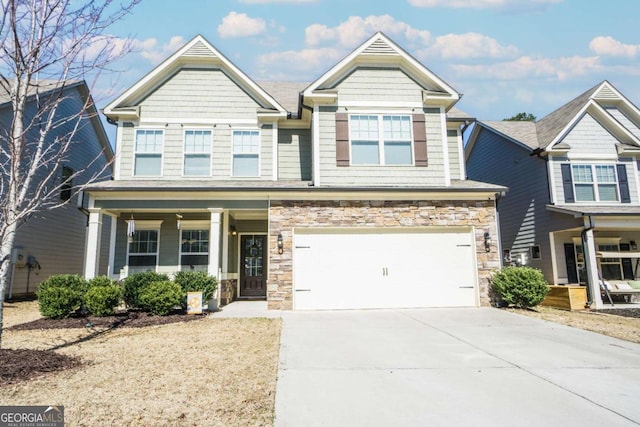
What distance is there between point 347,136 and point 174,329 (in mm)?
7035

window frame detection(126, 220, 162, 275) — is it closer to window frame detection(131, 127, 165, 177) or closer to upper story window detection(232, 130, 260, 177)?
window frame detection(131, 127, 165, 177)

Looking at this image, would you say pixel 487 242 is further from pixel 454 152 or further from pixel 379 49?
pixel 379 49


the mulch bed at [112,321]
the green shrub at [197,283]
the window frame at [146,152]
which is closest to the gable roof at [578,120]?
the green shrub at [197,283]

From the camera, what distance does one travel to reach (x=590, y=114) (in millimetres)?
15211

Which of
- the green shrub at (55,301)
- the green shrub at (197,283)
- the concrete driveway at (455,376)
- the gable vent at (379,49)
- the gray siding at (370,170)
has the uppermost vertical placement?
the gable vent at (379,49)

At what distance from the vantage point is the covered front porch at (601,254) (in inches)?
487

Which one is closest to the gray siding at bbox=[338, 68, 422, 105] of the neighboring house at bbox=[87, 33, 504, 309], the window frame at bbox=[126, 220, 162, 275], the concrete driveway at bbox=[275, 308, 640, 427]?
the neighboring house at bbox=[87, 33, 504, 309]

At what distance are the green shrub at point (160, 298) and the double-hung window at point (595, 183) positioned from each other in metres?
14.1

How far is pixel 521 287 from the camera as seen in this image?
Answer: 1064cm

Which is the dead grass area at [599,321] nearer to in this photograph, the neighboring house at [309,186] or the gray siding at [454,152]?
the neighboring house at [309,186]

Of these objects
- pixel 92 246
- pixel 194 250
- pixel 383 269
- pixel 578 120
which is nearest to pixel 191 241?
pixel 194 250

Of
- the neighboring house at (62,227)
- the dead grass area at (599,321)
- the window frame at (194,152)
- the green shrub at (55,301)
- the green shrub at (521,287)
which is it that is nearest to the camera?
the dead grass area at (599,321)

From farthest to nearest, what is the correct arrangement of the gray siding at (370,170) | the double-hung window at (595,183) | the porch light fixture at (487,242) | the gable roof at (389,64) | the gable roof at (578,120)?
the gable roof at (578,120), the double-hung window at (595,183), the gable roof at (389,64), the gray siding at (370,170), the porch light fixture at (487,242)

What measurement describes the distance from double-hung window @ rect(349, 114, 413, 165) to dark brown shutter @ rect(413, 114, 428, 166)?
150mm
